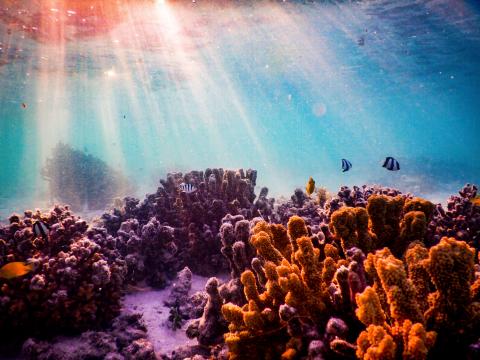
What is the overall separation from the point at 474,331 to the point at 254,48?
3025 cm

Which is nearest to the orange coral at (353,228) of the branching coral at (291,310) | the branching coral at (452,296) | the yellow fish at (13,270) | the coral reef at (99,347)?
the branching coral at (291,310)

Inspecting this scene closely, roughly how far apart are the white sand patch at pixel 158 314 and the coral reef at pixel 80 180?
16.8m

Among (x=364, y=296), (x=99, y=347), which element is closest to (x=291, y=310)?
(x=364, y=296)

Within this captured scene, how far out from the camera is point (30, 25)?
62.4ft

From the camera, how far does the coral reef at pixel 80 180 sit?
2158 cm

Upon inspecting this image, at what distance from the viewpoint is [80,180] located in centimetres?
2267

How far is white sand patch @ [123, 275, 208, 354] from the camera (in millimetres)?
4555

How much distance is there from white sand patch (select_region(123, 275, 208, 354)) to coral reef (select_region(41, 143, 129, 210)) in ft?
55.0

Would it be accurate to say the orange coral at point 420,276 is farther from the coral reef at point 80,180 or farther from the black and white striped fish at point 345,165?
the coral reef at point 80,180

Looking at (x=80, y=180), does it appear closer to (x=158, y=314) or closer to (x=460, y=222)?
(x=158, y=314)

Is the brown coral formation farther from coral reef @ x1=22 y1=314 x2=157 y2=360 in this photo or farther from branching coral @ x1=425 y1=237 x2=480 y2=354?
coral reef @ x1=22 y1=314 x2=157 y2=360

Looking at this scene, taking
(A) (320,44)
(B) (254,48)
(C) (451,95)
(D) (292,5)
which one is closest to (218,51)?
(B) (254,48)

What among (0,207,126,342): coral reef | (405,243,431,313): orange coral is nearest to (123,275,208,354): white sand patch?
(0,207,126,342): coral reef

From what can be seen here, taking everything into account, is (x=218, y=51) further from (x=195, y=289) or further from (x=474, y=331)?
(x=474, y=331)
